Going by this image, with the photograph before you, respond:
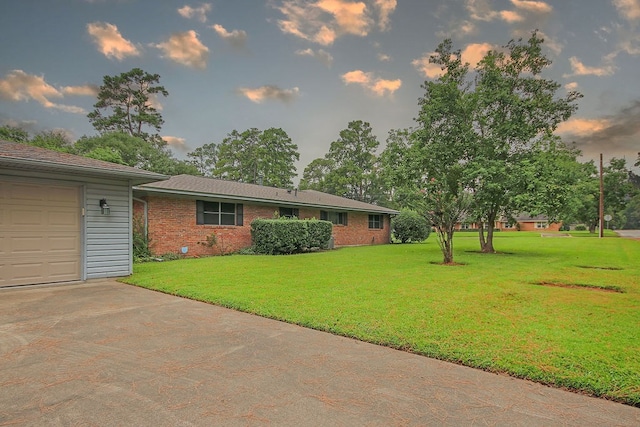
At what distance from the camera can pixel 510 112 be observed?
1395cm

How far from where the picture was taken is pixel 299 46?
49.4 feet

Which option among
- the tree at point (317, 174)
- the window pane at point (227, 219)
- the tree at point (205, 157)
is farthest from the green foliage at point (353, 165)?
the window pane at point (227, 219)

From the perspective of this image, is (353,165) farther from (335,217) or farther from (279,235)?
(279,235)

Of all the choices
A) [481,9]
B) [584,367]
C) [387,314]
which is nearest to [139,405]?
[387,314]

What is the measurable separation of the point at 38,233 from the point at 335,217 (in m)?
14.8

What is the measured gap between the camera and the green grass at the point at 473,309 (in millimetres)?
2943

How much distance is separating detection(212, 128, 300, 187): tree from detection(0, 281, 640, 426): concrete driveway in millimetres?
36631

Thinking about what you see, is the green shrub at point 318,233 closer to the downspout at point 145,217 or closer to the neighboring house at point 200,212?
the neighboring house at point 200,212

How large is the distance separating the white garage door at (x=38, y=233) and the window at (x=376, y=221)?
1781 centimetres

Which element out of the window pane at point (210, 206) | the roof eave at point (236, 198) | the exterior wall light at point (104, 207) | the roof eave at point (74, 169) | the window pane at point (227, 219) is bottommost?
the window pane at point (227, 219)

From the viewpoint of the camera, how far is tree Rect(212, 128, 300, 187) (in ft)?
132

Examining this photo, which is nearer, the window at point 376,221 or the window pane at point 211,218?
the window pane at point 211,218

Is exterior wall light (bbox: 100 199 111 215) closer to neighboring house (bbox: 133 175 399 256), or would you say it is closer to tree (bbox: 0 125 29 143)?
neighboring house (bbox: 133 175 399 256)

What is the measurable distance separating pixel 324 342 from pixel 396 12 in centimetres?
1414
